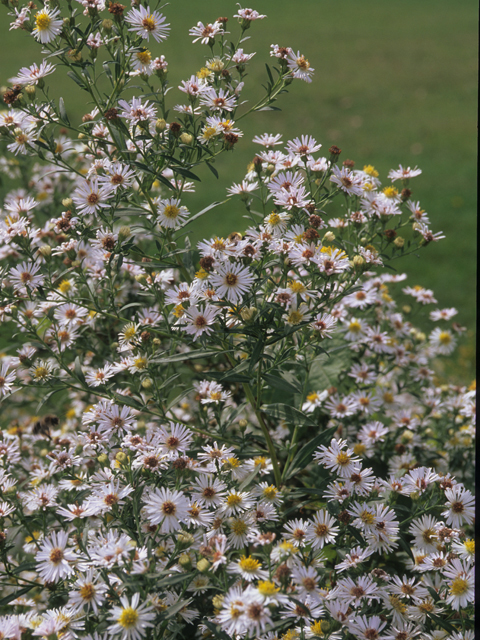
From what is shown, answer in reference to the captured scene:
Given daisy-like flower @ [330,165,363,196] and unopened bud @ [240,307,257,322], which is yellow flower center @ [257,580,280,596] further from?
daisy-like flower @ [330,165,363,196]

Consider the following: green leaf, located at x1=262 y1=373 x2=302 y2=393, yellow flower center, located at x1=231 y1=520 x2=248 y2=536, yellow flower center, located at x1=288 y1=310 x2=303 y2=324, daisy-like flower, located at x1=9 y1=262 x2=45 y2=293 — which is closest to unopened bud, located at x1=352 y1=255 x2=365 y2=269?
yellow flower center, located at x1=288 y1=310 x2=303 y2=324

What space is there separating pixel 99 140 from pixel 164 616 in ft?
3.30

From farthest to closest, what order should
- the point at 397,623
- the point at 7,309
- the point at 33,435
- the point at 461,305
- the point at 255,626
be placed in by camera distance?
1. the point at 461,305
2. the point at 33,435
3. the point at 7,309
4. the point at 397,623
5. the point at 255,626

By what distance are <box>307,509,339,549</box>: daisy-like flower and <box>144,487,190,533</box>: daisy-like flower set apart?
0.93 feet

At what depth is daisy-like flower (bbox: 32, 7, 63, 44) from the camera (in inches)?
53.4

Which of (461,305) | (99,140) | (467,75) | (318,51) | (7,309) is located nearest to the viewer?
(99,140)

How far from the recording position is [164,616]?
115 cm

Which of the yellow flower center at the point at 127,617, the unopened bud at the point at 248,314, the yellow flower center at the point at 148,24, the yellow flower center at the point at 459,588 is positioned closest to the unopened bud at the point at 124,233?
the unopened bud at the point at 248,314

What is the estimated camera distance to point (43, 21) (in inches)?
53.4

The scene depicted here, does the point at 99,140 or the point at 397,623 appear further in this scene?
the point at 99,140

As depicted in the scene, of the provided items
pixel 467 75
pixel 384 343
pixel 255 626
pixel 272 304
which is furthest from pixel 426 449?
pixel 467 75

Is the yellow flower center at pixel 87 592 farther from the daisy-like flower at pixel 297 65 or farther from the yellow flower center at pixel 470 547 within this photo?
the daisy-like flower at pixel 297 65

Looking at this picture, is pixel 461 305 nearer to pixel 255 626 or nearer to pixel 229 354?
pixel 229 354

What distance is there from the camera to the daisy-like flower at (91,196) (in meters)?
1.44
